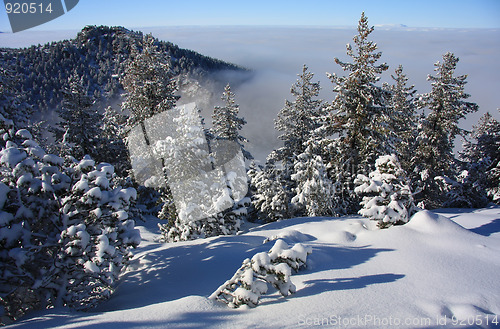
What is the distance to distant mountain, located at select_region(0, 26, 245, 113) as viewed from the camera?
142 m

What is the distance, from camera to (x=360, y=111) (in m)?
16.6

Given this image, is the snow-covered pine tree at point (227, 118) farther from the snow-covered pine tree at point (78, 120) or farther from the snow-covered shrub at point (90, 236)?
the snow-covered shrub at point (90, 236)

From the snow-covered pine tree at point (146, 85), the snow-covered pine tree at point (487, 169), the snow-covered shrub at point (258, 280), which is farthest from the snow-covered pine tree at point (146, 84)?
the snow-covered pine tree at point (487, 169)

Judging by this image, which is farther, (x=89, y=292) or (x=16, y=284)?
(x=89, y=292)

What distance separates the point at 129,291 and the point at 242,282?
3839 millimetres

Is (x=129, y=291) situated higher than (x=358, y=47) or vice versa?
(x=358, y=47)

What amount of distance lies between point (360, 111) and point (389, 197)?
8.00 metres

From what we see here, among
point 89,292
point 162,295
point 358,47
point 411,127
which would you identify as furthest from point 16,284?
point 411,127

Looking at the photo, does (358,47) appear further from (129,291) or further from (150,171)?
(129,291)

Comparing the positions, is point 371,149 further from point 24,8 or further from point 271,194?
point 24,8

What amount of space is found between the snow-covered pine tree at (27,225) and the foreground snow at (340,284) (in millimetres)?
1041

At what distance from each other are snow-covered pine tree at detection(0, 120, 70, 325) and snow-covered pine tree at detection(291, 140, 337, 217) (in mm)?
15067

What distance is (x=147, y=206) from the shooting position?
2864cm

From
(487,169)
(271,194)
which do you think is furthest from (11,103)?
(487,169)
